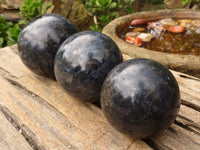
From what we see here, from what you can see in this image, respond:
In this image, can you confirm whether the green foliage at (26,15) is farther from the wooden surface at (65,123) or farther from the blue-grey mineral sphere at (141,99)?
the blue-grey mineral sphere at (141,99)

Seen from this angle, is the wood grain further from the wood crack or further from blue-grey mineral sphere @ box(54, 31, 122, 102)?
blue-grey mineral sphere @ box(54, 31, 122, 102)

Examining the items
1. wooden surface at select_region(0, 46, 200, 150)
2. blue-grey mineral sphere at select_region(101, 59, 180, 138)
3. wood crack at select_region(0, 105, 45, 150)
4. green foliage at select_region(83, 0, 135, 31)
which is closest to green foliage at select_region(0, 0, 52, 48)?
green foliage at select_region(83, 0, 135, 31)

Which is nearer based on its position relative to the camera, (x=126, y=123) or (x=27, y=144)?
(x=126, y=123)

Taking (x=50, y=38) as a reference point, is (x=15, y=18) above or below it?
below

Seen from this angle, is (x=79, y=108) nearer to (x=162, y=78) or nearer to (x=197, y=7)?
(x=162, y=78)

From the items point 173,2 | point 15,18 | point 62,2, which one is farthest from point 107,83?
point 173,2

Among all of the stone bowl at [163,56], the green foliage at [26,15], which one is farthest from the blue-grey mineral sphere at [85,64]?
the green foliage at [26,15]
